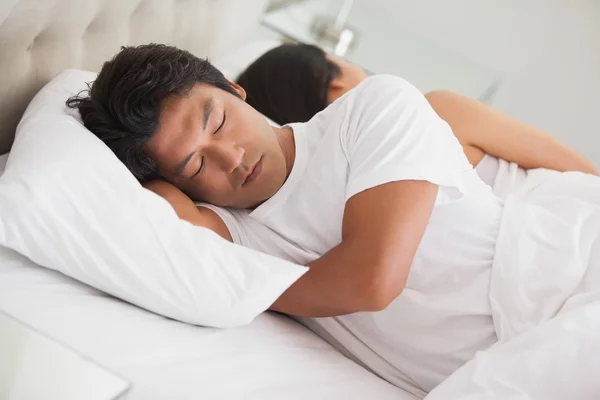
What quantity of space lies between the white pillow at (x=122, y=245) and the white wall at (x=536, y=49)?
171 centimetres

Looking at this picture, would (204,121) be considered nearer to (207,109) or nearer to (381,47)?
(207,109)

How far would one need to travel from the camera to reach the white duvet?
823 mm

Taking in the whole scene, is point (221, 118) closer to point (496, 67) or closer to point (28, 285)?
point (28, 285)

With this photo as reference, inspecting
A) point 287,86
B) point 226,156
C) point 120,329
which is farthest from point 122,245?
point 287,86

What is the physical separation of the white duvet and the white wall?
99cm

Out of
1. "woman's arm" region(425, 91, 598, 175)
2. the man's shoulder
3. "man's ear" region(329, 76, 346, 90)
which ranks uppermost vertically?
the man's shoulder

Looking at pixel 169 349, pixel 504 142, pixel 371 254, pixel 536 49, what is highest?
pixel 536 49

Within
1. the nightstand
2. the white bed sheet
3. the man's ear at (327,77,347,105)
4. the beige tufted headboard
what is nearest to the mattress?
the white bed sheet

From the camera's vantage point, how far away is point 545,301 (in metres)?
1.00

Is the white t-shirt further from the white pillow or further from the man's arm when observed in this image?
the white pillow

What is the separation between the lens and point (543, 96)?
Answer: 2.28 meters

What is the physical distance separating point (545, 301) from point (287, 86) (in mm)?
915

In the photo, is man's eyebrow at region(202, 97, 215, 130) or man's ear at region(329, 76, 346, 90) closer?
man's eyebrow at region(202, 97, 215, 130)

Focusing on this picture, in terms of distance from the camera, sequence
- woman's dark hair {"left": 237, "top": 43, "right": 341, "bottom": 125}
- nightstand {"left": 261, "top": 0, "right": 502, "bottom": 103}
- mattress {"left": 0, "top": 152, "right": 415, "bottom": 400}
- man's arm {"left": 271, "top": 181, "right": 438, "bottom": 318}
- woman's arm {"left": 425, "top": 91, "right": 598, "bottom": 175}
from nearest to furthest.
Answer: mattress {"left": 0, "top": 152, "right": 415, "bottom": 400} < man's arm {"left": 271, "top": 181, "right": 438, "bottom": 318} < woman's arm {"left": 425, "top": 91, "right": 598, "bottom": 175} < woman's dark hair {"left": 237, "top": 43, "right": 341, "bottom": 125} < nightstand {"left": 261, "top": 0, "right": 502, "bottom": 103}
